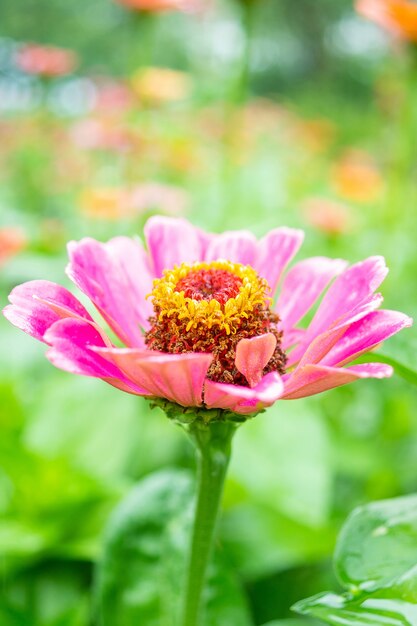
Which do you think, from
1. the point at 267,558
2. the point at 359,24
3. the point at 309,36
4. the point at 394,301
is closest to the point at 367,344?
the point at 267,558

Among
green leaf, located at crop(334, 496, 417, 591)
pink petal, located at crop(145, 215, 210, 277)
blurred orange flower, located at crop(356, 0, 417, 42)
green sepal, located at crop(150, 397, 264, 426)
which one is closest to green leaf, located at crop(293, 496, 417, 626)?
green leaf, located at crop(334, 496, 417, 591)

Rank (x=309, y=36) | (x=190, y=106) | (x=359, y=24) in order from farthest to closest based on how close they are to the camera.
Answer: (x=309, y=36)
(x=359, y=24)
(x=190, y=106)

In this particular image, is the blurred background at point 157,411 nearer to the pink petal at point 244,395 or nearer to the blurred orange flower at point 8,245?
the blurred orange flower at point 8,245

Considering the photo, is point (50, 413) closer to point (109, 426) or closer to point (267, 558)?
point (109, 426)

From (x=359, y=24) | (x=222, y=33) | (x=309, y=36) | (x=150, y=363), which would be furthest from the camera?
(x=309, y=36)

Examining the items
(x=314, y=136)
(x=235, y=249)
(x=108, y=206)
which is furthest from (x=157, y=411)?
(x=314, y=136)

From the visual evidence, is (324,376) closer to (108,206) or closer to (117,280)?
(117,280)
